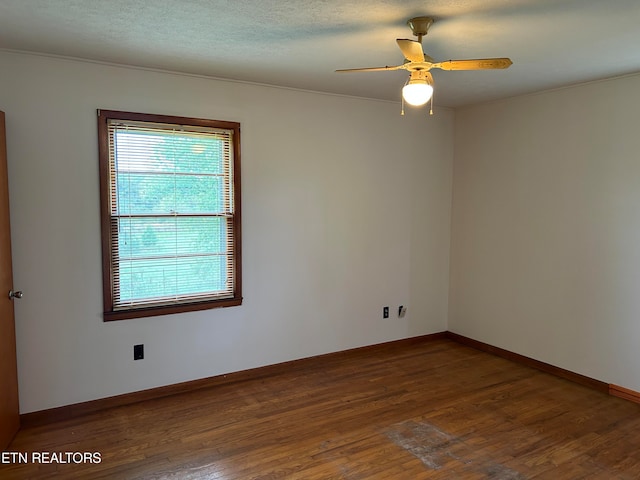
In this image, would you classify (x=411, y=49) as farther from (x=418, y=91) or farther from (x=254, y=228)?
(x=254, y=228)

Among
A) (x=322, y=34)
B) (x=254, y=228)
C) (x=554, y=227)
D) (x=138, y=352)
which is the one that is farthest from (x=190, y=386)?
(x=554, y=227)

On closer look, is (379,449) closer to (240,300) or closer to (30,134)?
(240,300)

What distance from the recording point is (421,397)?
11.7 feet

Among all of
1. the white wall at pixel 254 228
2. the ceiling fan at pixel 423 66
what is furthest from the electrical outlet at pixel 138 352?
the ceiling fan at pixel 423 66

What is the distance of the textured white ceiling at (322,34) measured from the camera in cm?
219

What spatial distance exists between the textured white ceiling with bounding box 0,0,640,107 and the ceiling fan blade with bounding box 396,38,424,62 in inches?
8.2

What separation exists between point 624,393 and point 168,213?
147 inches

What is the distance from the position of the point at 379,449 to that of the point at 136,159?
2538 millimetres

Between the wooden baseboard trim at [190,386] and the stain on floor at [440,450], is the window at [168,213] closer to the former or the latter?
the wooden baseboard trim at [190,386]

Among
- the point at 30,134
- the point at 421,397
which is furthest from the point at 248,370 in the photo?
the point at 30,134

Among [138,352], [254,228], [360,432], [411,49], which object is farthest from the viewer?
[254,228]

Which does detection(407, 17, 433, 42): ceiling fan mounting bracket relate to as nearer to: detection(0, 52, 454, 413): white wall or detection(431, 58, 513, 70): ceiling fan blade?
detection(431, 58, 513, 70): ceiling fan blade

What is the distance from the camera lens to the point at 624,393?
3535mm

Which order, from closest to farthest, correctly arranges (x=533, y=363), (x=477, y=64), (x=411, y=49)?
(x=411, y=49), (x=477, y=64), (x=533, y=363)
